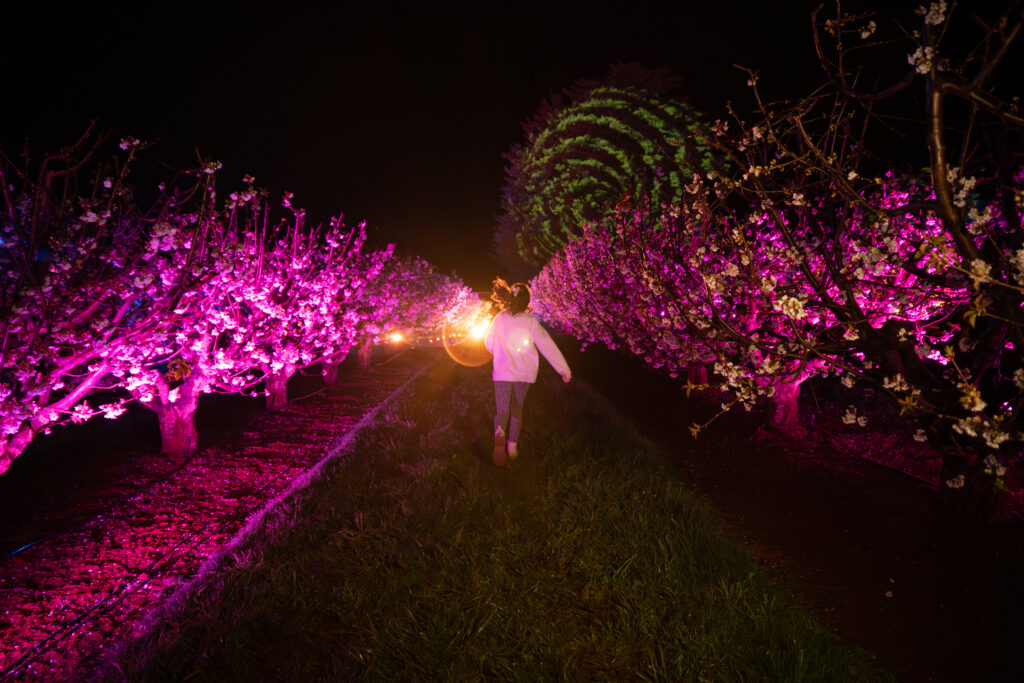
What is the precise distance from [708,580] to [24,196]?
318 inches

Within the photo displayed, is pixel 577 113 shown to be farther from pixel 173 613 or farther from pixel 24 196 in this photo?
pixel 173 613

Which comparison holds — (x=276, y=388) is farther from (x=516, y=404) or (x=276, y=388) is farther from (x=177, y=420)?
(x=516, y=404)

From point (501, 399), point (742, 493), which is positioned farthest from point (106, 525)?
point (742, 493)

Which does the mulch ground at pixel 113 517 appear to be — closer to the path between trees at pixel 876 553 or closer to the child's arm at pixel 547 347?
the child's arm at pixel 547 347

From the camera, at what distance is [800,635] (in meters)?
3.51

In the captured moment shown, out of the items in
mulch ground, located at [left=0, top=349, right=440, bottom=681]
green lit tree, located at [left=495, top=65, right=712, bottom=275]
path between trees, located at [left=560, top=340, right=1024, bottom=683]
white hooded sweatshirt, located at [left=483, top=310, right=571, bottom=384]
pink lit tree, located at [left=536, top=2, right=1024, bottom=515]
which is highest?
green lit tree, located at [left=495, top=65, right=712, bottom=275]

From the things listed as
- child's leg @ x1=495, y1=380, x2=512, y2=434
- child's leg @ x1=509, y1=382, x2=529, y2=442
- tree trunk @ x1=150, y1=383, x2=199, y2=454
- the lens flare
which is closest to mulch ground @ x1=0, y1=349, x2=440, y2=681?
tree trunk @ x1=150, y1=383, x2=199, y2=454

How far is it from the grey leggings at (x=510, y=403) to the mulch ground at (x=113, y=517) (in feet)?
10.8

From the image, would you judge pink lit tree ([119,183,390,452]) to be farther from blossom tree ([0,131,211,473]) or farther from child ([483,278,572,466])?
child ([483,278,572,466])

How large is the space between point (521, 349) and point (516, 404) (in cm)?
71

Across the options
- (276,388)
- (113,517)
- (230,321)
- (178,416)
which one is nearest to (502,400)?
(230,321)

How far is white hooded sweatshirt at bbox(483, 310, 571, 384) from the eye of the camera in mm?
6012

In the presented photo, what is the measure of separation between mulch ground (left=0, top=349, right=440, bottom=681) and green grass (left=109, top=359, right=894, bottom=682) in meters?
0.95

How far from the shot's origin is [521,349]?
6.00 meters
